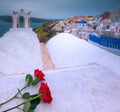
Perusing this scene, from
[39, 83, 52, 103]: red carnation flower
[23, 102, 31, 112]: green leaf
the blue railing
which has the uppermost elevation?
the blue railing

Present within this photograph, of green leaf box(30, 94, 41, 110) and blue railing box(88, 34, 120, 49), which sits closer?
green leaf box(30, 94, 41, 110)

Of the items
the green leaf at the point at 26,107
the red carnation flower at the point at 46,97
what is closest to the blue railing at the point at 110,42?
the red carnation flower at the point at 46,97

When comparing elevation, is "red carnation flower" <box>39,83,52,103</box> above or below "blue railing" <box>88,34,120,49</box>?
below

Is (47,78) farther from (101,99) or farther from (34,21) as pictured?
(34,21)

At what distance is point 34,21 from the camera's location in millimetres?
6910

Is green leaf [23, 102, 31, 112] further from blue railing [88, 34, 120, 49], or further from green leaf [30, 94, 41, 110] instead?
blue railing [88, 34, 120, 49]

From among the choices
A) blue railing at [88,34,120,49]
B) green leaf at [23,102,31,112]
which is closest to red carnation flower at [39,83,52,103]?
green leaf at [23,102,31,112]

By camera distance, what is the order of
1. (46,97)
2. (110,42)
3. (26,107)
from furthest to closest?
(110,42)
(46,97)
(26,107)

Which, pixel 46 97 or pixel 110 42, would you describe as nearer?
pixel 46 97

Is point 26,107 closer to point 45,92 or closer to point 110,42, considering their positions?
point 45,92

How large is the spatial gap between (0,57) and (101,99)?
151 centimetres

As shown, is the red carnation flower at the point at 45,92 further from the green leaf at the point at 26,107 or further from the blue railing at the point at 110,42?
the blue railing at the point at 110,42

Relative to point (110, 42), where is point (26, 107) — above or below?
below

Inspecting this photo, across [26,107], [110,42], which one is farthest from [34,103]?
[110,42]
